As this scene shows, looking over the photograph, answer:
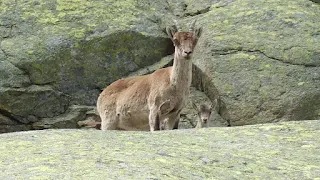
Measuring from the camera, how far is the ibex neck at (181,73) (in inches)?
566

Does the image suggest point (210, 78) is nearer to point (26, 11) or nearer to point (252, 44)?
point (252, 44)

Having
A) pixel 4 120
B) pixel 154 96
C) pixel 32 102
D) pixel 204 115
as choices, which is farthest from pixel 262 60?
pixel 4 120

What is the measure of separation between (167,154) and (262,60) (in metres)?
7.69

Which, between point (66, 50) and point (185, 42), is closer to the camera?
point (185, 42)

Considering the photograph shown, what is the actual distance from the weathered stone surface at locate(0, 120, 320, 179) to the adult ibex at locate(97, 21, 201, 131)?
2.99m

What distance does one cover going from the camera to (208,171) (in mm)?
8898

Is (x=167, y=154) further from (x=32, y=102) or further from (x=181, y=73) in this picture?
(x=32, y=102)

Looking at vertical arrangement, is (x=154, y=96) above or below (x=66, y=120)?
above

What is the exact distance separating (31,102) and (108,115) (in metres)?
2.21

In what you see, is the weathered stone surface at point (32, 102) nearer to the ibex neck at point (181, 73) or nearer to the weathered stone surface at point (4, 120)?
the weathered stone surface at point (4, 120)

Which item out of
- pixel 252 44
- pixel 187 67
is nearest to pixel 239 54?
pixel 252 44

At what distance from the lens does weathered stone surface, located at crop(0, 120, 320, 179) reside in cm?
852

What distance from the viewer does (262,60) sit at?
54.8 ft

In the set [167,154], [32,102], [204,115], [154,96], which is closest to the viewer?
[167,154]
